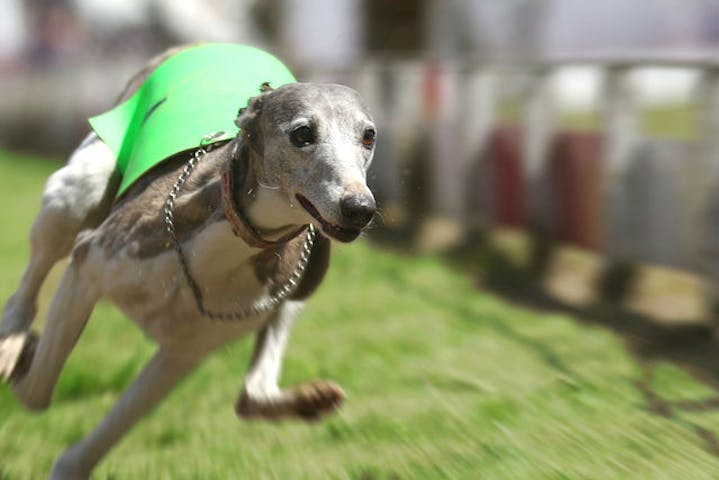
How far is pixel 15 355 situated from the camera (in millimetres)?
3348

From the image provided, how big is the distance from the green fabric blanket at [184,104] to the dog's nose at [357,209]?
0.80 meters

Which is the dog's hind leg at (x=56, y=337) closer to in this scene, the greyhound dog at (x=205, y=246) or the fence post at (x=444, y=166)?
the greyhound dog at (x=205, y=246)

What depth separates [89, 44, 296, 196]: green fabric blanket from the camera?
3275mm

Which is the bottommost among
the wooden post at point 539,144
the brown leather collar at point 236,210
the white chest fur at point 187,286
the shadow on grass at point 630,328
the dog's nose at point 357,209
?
the shadow on grass at point 630,328

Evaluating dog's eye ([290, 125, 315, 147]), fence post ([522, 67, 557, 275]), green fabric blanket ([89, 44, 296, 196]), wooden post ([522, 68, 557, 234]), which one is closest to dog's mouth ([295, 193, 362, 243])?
dog's eye ([290, 125, 315, 147])

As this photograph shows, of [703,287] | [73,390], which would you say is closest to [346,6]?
[703,287]

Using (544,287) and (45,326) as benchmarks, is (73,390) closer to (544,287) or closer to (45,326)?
(45,326)

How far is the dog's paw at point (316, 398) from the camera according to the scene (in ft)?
10.4

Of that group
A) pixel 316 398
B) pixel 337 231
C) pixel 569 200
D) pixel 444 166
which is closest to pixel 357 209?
pixel 337 231

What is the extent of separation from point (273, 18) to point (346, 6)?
290 centimetres

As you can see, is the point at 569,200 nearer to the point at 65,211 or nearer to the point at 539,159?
the point at 539,159

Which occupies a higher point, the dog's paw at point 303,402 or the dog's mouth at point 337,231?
the dog's mouth at point 337,231

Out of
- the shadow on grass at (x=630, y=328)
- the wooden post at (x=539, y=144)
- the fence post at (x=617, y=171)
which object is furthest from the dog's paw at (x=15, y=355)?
the wooden post at (x=539, y=144)

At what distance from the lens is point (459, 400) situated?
417 cm
